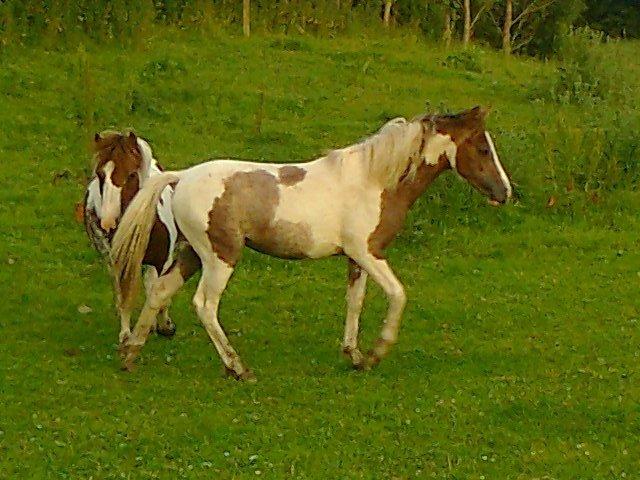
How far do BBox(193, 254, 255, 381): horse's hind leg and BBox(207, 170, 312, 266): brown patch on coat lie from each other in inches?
3.2

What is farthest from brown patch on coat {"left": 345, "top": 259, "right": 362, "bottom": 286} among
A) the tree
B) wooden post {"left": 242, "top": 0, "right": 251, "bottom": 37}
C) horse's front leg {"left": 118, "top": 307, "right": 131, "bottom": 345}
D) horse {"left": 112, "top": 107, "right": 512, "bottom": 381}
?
the tree

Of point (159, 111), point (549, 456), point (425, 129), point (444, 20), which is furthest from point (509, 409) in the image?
point (444, 20)

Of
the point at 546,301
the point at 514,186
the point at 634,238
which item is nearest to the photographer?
the point at 546,301

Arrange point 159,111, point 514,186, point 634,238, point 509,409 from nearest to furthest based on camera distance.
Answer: point 509,409 < point 634,238 < point 514,186 < point 159,111

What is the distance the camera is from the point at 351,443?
6090 mm

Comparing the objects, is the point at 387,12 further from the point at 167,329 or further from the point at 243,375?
the point at 243,375

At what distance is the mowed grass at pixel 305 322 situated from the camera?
19.7 ft

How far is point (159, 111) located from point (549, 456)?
999 centimetres

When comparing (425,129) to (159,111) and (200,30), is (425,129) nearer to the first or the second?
(159,111)

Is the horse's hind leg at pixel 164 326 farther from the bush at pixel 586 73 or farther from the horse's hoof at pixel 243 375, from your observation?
the bush at pixel 586 73

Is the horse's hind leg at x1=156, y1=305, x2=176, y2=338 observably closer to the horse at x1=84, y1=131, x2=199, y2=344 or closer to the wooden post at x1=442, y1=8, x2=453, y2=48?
the horse at x1=84, y1=131, x2=199, y2=344

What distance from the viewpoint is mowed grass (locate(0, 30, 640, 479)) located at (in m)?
6.01

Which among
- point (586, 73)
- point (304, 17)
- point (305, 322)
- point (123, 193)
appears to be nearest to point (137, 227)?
point (123, 193)

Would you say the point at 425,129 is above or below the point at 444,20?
above
